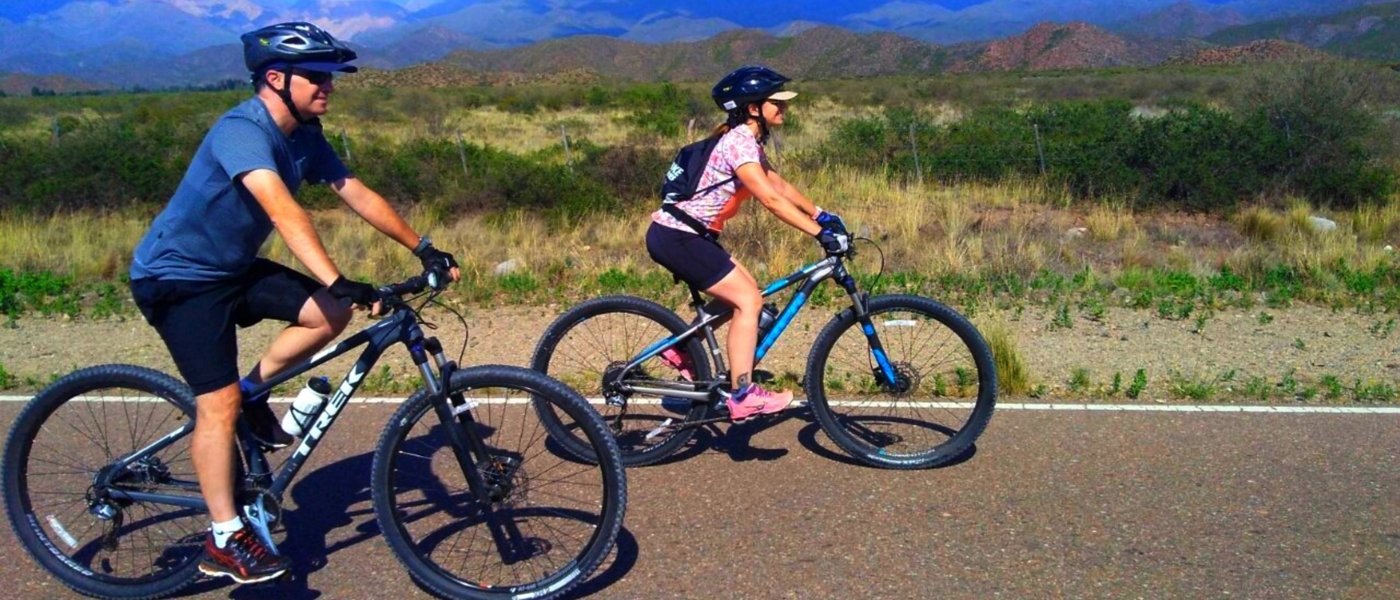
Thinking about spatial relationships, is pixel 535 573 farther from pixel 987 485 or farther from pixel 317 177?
pixel 987 485

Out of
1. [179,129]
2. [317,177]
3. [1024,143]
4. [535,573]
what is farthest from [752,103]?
[179,129]

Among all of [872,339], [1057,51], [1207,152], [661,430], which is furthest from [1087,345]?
[1057,51]

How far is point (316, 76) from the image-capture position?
145 inches

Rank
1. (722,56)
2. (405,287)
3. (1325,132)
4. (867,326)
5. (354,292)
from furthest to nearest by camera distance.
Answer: (722,56)
(1325,132)
(867,326)
(405,287)
(354,292)

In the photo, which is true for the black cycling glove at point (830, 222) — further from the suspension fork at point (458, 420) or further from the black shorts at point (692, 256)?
the suspension fork at point (458, 420)

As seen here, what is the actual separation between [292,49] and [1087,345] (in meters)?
5.73

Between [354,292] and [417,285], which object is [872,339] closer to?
[417,285]

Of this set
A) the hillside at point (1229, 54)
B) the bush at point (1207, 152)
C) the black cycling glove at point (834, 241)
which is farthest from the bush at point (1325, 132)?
the hillside at point (1229, 54)

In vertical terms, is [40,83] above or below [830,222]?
below

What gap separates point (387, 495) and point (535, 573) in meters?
0.60

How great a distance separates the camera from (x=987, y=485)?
4902 millimetres

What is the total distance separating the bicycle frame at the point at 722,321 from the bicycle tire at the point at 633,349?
53 millimetres

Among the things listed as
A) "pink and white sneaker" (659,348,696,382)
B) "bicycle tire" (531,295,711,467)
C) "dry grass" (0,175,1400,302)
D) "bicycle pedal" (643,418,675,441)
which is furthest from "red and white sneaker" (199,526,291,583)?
"dry grass" (0,175,1400,302)

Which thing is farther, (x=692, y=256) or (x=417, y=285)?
(x=692, y=256)
